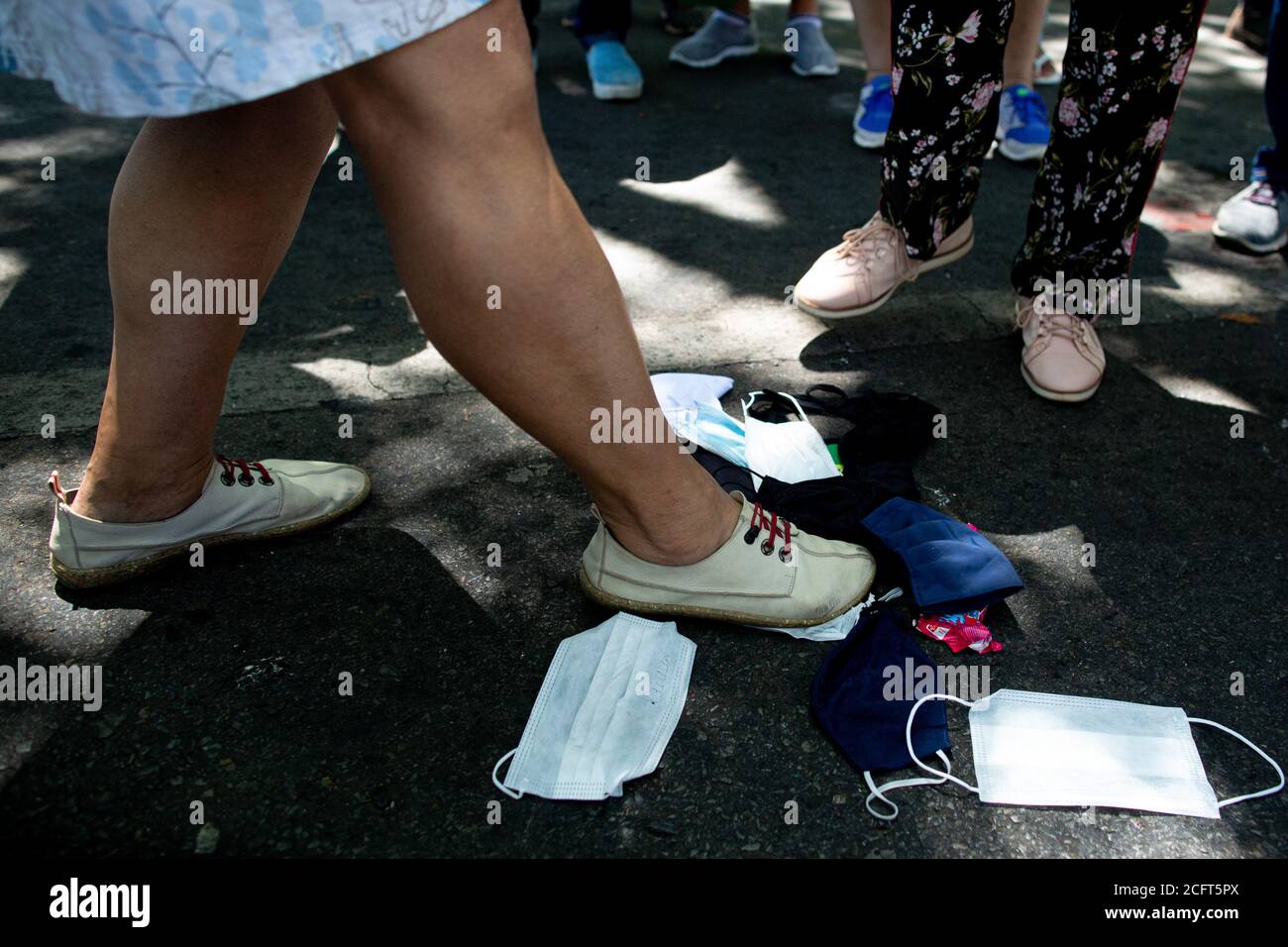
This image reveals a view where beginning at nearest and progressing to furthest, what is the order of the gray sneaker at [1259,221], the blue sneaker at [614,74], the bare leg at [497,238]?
1. the bare leg at [497,238]
2. the gray sneaker at [1259,221]
3. the blue sneaker at [614,74]

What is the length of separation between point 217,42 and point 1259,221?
3275 millimetres

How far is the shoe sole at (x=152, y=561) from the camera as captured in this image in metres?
1.78

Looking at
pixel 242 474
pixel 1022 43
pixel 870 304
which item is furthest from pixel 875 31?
pixel 242 474

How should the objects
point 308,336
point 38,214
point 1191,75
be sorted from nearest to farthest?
point 308,336
point 38,214
point 1191,75

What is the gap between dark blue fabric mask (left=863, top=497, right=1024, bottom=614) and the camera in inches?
70.8

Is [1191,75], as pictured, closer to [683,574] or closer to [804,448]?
[804,448]

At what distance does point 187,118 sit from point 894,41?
1.62 m

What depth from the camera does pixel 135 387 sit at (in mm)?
1652

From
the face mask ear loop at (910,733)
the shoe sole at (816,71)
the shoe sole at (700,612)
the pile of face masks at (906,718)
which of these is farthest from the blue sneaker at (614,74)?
the face mask ear loop at (910,733)

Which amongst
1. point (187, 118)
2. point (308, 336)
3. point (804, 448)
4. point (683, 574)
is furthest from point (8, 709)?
point (804, 448)

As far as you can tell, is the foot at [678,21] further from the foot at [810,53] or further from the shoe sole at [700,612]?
the shoe sole at [700,612]

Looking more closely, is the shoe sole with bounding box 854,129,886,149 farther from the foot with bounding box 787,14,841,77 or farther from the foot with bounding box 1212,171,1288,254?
the foot with bounding box 1212,171,1288,254

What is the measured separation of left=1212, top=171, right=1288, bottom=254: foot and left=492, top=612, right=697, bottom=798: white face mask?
2614mm

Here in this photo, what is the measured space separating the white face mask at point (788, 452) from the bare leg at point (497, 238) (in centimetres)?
68
